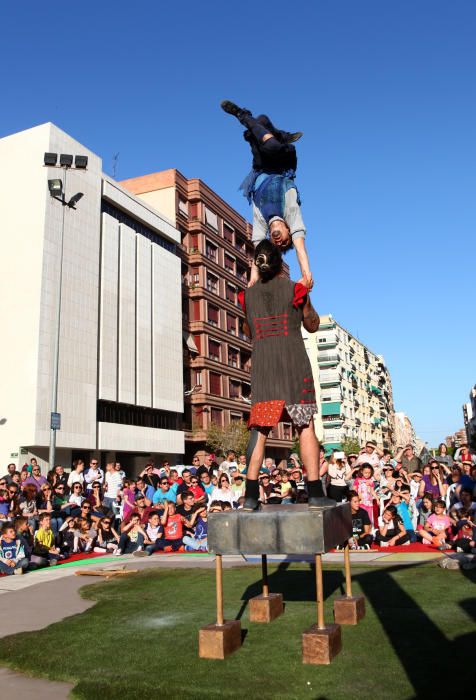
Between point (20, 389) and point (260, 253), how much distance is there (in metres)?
25.0

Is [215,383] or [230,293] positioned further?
[230,293]

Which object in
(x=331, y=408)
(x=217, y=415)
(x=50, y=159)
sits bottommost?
(x=217, y=415)

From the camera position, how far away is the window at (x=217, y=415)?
45625 millimetres

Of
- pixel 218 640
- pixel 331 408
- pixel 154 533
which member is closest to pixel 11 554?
pixel 154 533

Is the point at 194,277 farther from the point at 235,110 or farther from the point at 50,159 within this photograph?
the point at 235,110

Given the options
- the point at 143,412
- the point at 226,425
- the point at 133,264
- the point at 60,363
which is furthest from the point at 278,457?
the point at 60,363

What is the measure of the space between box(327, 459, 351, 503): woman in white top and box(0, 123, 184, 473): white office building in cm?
1536

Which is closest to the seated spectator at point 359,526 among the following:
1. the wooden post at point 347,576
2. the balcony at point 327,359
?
the wooden post at point 347,576

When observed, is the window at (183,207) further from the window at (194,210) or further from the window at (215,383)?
the window at (215,383)

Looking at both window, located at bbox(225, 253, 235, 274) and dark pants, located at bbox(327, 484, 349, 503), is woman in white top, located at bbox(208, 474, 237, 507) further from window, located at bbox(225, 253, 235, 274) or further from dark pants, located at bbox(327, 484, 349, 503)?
window, located at bbox(225, 253, 235, 274)

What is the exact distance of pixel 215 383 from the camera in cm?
4725

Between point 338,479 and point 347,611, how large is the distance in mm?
7686

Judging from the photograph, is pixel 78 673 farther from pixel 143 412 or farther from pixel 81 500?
pixel 143 412

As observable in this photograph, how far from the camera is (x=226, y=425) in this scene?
4628cm
